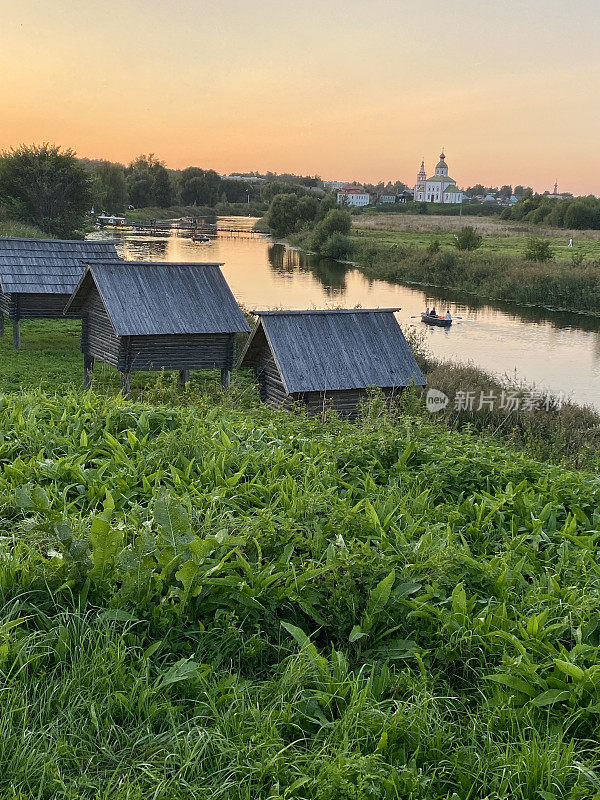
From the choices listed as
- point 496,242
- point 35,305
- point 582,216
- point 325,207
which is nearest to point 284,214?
point 325,207

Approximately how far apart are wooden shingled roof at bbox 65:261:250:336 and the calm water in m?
8.89

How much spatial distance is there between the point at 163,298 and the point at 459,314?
20602 mm

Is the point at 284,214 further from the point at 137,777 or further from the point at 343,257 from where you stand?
the point at 137,777

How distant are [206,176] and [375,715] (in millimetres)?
114789

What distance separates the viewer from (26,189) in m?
50.1

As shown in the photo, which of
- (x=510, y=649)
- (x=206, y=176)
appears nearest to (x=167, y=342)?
(x=510, y=649)

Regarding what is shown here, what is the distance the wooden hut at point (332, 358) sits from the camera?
13.5m

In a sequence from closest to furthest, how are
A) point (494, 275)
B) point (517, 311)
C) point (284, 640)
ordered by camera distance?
point (284, 640) → point (517, 311) → point (494, 275)

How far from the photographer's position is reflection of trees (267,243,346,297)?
139ft

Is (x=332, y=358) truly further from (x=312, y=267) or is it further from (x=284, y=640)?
(x=312, y=267)

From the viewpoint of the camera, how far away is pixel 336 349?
13914 mm

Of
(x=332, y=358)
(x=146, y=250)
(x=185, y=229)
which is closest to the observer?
(x=332, y=358)

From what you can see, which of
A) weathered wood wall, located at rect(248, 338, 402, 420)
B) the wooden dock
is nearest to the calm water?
weathered wood wall, located at rect(248, 338, 402, 420)

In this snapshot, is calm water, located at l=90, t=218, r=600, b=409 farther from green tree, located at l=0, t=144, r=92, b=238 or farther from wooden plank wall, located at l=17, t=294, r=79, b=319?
wooden plank wall, located at l=17, t=294, r=79, b=319
